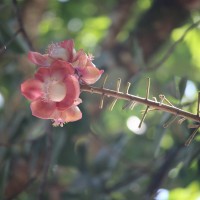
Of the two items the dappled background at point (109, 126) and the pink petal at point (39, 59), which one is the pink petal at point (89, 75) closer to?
the pink petal at point (39, 59)

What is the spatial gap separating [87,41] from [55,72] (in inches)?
58.1

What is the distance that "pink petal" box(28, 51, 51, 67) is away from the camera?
2.68ft

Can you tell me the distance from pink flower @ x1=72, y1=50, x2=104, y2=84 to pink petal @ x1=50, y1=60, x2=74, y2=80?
28mm

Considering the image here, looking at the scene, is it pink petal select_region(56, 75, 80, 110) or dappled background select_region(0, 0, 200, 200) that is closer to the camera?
pink petal select_region(56, 75, 80, 110)

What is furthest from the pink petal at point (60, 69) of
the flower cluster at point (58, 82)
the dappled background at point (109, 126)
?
the dappled background at point (109, 126)

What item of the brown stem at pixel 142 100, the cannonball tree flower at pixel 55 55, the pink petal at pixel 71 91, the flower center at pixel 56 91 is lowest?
the brown stem at pixel 142 100

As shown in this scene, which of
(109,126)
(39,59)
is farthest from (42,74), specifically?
(109,126)

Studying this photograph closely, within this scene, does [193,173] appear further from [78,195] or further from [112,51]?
[112,51]

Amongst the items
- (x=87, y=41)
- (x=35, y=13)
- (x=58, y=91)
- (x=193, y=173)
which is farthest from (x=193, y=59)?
(x=58, y=91)

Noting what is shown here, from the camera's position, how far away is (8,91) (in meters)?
1.78

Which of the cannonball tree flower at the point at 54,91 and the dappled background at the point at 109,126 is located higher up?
the dappled background at the point at 109,126

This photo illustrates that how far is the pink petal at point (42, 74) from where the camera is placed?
807mm

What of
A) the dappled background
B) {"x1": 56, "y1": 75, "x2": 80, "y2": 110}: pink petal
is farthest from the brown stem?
the dappled background

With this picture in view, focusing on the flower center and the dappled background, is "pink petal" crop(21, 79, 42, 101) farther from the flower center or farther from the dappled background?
the dappled background
